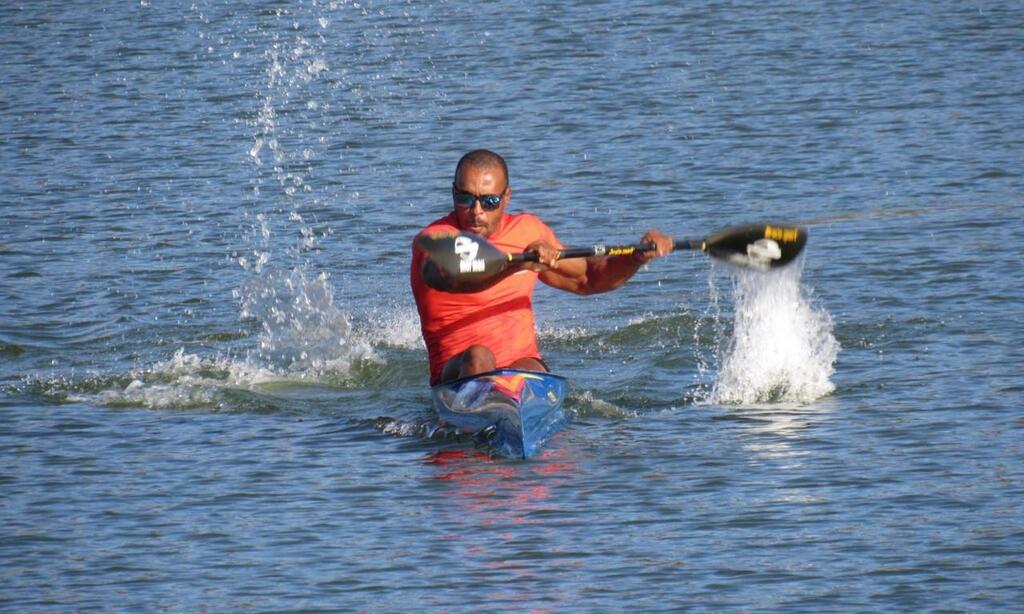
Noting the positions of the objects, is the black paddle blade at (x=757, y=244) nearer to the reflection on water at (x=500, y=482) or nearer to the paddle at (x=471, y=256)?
the paddle at (x=471, y=256)

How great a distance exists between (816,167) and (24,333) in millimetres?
7840

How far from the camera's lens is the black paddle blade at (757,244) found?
1105cm

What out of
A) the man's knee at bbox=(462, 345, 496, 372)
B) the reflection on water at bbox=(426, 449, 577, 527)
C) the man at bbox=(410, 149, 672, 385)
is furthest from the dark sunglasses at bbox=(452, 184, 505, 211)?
the reflection on water at bbox=(426, 449, 577, 527)

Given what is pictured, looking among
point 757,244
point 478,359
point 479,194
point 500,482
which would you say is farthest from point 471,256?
point 757,244

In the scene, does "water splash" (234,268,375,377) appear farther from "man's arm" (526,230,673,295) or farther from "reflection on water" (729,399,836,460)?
"reflection on water" (729,399,836,460)

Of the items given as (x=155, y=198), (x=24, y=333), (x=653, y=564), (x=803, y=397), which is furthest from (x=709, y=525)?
(x=155, y=198)

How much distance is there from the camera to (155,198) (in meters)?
18.5

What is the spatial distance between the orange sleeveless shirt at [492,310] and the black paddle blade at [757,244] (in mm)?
983

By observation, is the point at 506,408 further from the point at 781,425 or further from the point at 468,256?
the point at 781,425

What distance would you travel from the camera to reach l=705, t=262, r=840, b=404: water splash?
11516 millimetres

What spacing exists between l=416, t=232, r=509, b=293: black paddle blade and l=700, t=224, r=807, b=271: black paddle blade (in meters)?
1.41

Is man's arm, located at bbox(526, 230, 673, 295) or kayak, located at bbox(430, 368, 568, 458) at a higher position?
man's arm, located at bbox(526, 230, 673, 295)

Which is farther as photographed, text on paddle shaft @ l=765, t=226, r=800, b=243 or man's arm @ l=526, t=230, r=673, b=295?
text on paddle shaft @ l=765, t=226, r=800, b=243

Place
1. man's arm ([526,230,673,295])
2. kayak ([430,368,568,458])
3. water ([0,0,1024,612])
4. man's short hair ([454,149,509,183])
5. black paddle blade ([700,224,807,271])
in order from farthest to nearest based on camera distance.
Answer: black paddle blade ([700,224,807,271])
man's arm ([526,230,673,295])
man's short hair ([454,149,509,183])
kayak ([430,368,568,458])
water ([0,0,1024,612])
